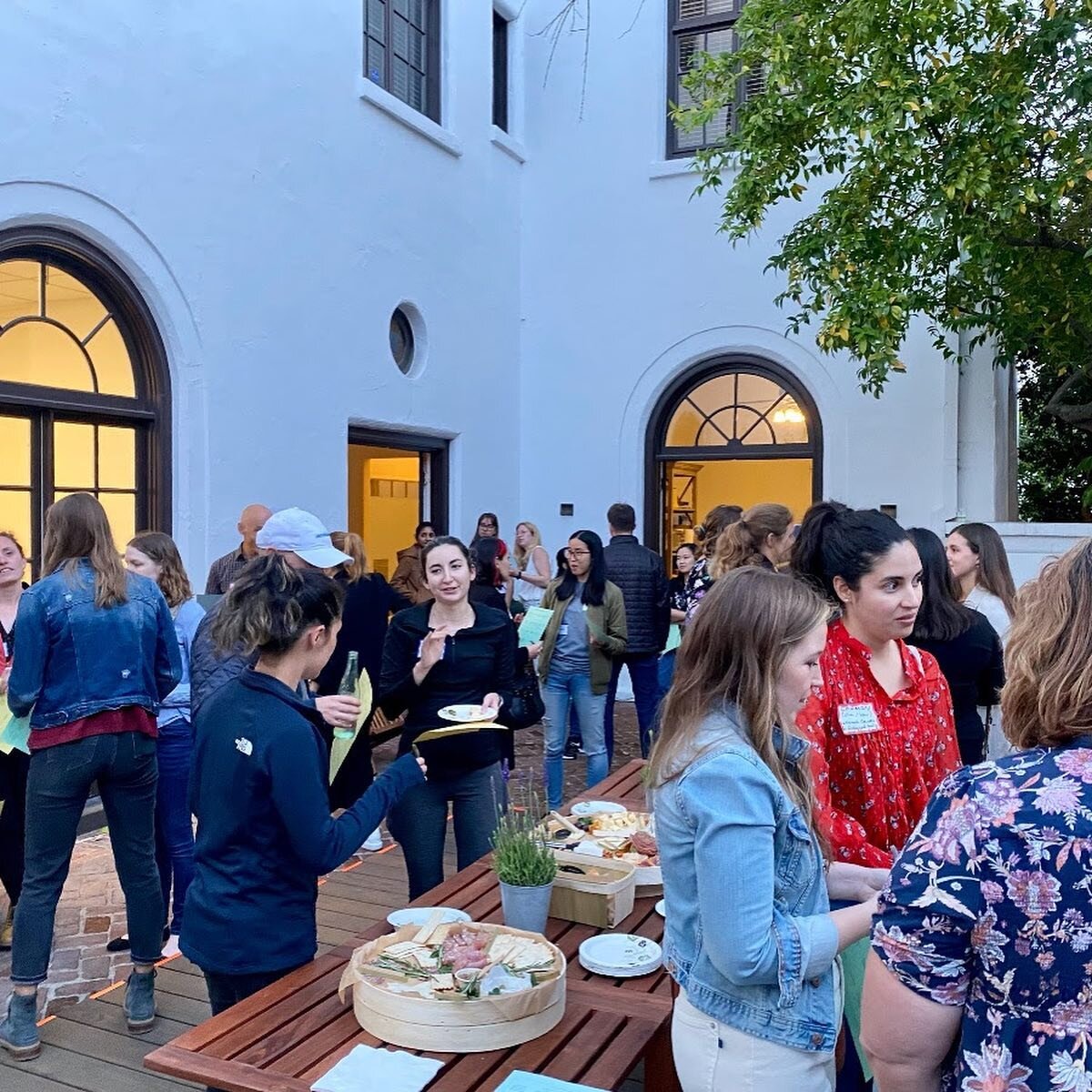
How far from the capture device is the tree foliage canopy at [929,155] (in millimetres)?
6250

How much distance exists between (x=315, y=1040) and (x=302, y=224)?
21.8 ft

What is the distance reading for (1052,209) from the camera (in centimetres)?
671

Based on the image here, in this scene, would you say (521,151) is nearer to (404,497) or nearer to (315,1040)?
(404,497)

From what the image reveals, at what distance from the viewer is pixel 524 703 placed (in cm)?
378

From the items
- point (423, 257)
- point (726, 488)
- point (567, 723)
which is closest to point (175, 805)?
point (567, 723)

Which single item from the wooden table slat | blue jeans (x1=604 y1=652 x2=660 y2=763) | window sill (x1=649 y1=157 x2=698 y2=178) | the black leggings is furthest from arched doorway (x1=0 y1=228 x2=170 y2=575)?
window sill (x1=649 y1=157 x2=698 y2=178)

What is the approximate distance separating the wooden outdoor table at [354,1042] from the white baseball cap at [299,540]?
4.68 feet

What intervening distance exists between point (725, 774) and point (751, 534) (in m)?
3.17

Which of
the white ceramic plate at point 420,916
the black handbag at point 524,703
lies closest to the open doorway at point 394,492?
the black handbag at point 524,703

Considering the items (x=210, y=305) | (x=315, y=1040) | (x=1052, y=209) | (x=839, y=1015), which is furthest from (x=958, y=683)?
(x=210, y=305)

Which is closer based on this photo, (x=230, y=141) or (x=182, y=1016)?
(x=182, y=1016)

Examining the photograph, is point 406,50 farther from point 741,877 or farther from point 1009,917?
point 1009,917

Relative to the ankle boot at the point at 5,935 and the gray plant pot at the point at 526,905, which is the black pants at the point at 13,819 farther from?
the gray plant pot at the point at 526,905

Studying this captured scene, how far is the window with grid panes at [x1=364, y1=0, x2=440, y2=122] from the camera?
28.5 feet
